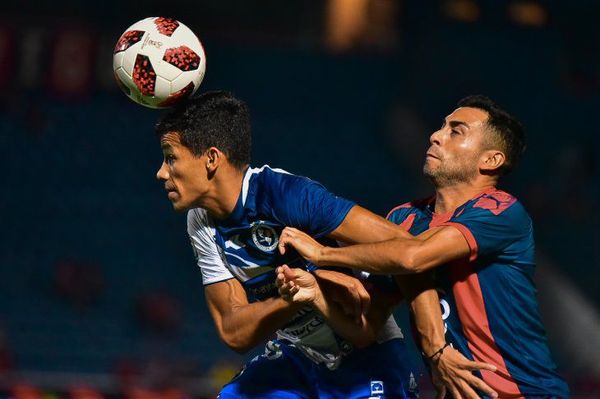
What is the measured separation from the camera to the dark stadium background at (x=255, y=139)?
39.1 ft

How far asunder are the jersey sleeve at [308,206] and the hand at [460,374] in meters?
0.66

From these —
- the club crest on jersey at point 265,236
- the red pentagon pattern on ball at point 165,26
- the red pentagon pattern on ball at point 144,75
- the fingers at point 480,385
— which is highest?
the red pentagon pattern on ball at point 165,26

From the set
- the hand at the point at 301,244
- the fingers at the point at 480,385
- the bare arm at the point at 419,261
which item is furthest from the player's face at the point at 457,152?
the fingers at the point at 480,385

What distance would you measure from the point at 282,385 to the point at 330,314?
0.47 metres

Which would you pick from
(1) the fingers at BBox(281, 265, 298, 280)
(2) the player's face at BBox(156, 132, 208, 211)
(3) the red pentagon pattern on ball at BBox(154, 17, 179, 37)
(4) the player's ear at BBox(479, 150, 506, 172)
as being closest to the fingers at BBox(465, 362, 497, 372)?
(1) the fingers at BBox(281, 265, 298, 280)

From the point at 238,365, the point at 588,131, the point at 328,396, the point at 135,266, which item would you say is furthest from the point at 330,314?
the point at 588,131

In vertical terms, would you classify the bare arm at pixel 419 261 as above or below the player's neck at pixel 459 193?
below

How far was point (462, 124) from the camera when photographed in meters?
4.34

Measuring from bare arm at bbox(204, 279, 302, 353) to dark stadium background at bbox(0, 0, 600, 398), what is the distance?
19.7 feet

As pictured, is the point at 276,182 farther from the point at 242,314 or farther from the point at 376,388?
the point at 376,388

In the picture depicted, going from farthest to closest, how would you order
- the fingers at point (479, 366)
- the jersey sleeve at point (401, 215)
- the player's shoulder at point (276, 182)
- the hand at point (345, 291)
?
the jersey sleeve at point (401, 215)
the player's shoulder at point (276, 182)
the hand at point (345, 291)
the fingers at point (479, 366)

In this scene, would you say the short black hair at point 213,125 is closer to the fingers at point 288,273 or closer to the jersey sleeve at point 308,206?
the jersey sleeve at point 308,206

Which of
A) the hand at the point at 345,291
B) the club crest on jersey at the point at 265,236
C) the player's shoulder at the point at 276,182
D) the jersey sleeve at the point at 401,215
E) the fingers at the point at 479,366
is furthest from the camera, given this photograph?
the jersey sleeve at the point at 401,215

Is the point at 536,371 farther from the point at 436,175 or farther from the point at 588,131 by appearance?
the point at 588,131
